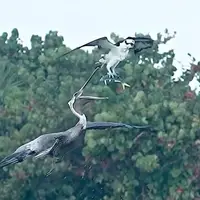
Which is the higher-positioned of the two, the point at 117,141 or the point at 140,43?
the point at 140,43

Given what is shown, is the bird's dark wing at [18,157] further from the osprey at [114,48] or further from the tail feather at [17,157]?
the osprey at [114,48]

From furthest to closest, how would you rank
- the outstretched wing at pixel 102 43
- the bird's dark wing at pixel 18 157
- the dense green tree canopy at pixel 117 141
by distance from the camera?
the dense green tree canopy at pixel 117 141, the bird's dark wing at pixel 18 157, the outstretched wing at pixel 102 43

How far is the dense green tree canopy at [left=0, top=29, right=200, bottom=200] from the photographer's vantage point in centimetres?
4359

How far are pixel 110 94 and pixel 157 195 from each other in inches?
121

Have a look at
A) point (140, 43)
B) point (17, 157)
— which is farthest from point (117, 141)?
point (17, 157)

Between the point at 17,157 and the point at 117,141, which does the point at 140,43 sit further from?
the point at 117,141

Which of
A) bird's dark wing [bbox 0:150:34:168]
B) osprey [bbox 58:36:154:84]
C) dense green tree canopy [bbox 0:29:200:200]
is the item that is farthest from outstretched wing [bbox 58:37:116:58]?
dense green tree canopy [bbox 0:29:200:200]

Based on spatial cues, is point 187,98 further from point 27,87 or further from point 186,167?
point 27,87

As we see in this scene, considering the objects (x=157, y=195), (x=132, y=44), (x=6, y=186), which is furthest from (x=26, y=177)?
(x=132, y=44)

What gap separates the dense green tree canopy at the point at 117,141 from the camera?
43594 mm

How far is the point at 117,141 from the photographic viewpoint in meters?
43.5

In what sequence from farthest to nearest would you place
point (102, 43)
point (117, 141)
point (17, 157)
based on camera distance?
point (117, 141) → point (17, 157) → point (102, 43)

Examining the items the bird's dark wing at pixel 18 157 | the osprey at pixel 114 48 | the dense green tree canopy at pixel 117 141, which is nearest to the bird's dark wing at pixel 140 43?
the osprey at pixel 114 48

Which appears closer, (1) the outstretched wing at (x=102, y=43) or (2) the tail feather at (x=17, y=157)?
(1) the outstretched wing at (x=102, y=43)
